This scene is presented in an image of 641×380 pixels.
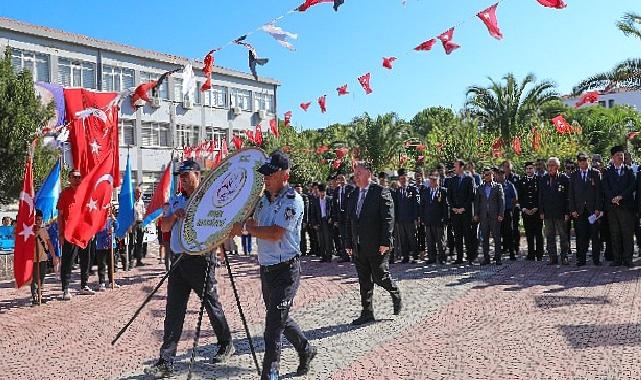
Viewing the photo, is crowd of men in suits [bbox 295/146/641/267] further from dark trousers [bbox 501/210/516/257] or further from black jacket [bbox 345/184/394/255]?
black jacket [bbox 345/184/394/255]

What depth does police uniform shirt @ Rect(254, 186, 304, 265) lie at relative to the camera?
218 inches

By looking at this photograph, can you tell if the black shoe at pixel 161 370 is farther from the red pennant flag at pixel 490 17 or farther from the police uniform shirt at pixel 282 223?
the red pennant flag at pixel 490 17

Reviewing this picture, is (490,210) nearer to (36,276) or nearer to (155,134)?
(36,276)

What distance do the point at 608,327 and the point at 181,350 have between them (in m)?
4.71

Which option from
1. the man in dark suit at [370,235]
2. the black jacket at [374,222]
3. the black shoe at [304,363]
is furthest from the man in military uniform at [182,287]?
the black jacket at [374,222]

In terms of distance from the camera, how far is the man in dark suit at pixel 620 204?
12.0 metres

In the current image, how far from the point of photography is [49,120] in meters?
26.7

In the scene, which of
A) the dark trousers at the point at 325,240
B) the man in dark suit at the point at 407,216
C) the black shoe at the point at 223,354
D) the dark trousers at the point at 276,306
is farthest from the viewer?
the dark trousers at the point at 325,240

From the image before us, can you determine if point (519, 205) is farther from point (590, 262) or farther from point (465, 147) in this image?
point (465, 147)

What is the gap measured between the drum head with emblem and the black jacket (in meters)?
2.51

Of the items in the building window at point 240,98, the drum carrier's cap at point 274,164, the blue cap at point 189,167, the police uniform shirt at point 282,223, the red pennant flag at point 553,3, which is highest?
the building window at point 240,98

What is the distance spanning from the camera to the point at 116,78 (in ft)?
145

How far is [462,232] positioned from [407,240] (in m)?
1.34

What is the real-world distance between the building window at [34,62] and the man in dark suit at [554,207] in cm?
3264
